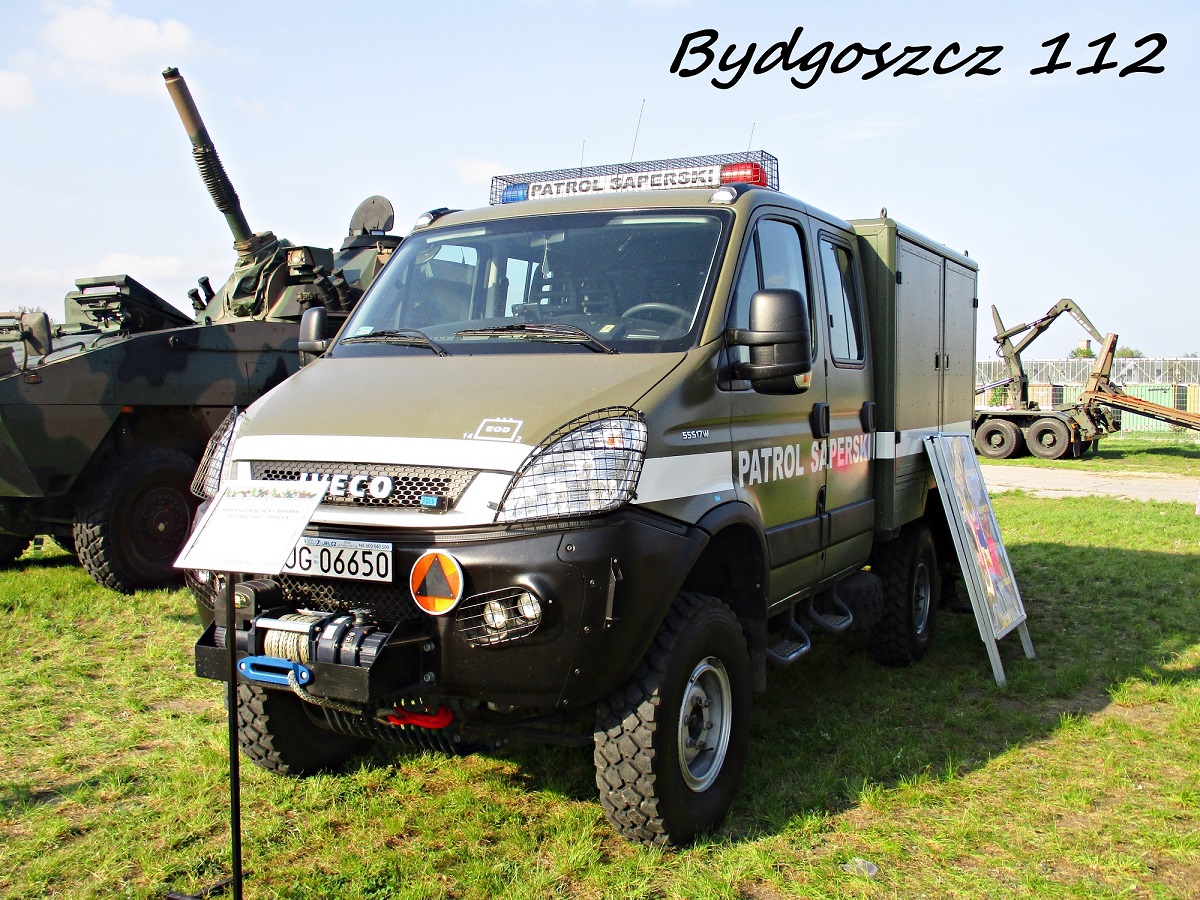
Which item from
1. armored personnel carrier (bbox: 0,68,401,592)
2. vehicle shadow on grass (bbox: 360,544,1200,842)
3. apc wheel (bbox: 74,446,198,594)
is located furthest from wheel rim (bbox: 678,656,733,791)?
apc wheel (bbox: 74,446,198,594)

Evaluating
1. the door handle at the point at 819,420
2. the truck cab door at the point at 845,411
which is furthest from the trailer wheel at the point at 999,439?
the door handle at the point at 819,420

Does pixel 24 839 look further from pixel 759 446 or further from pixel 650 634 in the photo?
pixel 759 446

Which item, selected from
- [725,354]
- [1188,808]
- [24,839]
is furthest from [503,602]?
[1188,808]

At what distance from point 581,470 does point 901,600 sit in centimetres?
360

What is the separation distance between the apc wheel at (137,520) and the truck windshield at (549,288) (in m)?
4.21

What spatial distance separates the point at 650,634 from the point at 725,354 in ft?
3.72

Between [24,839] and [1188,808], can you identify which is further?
[1188,808]

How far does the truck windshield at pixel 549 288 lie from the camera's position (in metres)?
3.92

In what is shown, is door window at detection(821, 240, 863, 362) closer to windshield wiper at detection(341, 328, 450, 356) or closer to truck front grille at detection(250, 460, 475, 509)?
windshield wiper at detection(341, 328, 450, 356)

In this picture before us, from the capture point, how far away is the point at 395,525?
3258mm

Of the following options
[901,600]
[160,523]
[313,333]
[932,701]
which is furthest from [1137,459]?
[313,333]

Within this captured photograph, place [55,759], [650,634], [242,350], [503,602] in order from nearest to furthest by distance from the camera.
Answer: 1. [503,602]
2. [650,634]
3. [55,759]
4. [242,350]

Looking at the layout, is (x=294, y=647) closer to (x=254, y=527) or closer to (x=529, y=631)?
(x=254, y=527)

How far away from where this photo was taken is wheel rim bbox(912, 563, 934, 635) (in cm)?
649
